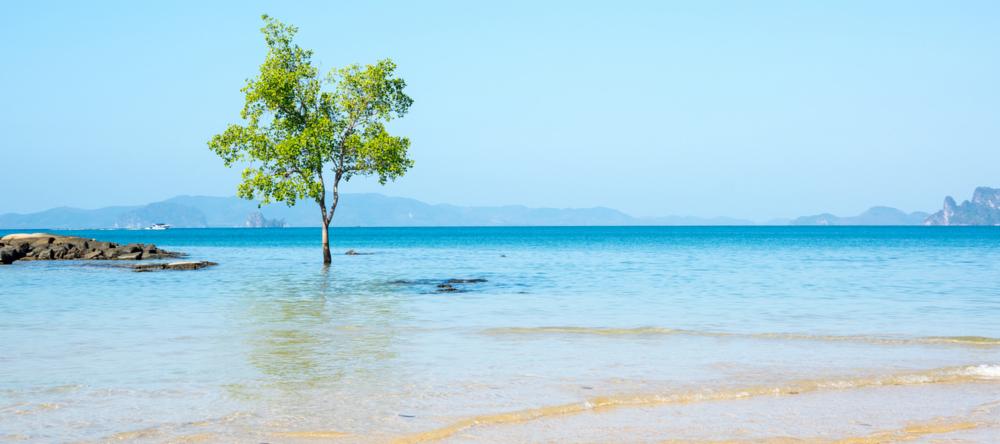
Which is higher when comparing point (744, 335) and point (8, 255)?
point (8, 255)

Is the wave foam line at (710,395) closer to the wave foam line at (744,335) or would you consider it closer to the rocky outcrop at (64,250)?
the wave foam line at (744,335)

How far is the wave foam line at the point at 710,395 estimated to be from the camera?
38.8ft

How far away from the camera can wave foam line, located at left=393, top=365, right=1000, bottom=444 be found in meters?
11.8

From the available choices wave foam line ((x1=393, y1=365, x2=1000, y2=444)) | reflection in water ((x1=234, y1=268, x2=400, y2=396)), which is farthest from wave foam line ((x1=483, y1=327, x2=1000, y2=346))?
wave foam line ((x1=393, y1=365, x2=1000, y2=444))

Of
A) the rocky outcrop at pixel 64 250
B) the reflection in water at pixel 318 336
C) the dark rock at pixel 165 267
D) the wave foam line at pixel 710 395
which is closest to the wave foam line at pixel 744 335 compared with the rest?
the reflection in water at pixel 318 336

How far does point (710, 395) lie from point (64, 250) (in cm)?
7054

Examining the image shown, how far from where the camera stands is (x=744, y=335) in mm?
22234

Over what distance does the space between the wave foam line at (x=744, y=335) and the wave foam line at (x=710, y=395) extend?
4.55 m

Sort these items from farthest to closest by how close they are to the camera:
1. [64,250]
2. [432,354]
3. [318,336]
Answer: [64,250], [318,336], [432,354]

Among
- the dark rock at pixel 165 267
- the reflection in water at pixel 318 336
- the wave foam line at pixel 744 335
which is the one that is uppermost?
the dark rock at pixel 165 267

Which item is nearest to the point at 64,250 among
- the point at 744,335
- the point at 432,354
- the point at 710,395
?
the point at 432,354

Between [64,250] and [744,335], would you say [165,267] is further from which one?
[744,335]

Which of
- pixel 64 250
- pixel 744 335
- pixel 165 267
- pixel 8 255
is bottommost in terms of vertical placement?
pixel 744 335

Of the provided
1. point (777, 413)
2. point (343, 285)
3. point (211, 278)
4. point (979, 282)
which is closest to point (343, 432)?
point (777, 413)
